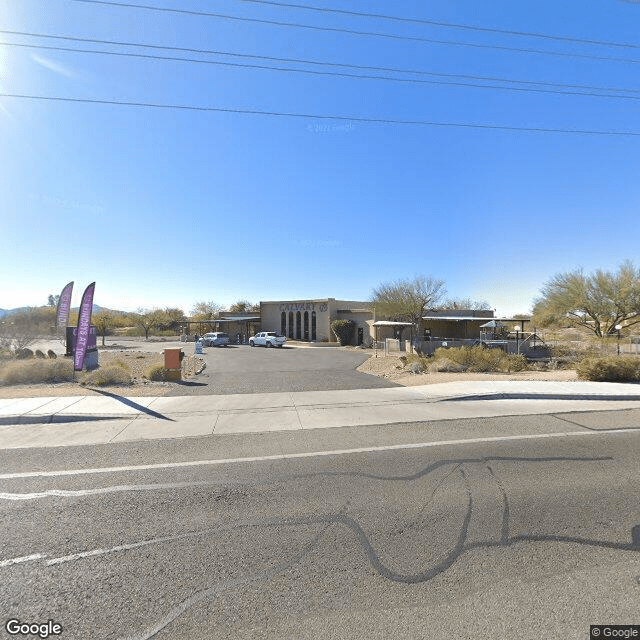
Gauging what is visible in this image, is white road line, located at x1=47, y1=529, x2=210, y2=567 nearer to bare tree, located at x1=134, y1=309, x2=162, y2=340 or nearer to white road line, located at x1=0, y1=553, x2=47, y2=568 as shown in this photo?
white road line, located at x1=0, y1=553, x2=47, y2=568

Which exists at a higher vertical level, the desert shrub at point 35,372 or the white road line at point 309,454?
the desert shrub at point 35,372

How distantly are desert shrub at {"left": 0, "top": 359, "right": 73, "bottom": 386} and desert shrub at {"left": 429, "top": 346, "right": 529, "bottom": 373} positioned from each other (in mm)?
14329

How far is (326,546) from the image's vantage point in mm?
3117

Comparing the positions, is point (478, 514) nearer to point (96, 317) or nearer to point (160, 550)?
point (160, 550)

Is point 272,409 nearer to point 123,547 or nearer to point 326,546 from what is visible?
point 123,547

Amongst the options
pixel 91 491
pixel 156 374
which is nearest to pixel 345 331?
pixel 156 374

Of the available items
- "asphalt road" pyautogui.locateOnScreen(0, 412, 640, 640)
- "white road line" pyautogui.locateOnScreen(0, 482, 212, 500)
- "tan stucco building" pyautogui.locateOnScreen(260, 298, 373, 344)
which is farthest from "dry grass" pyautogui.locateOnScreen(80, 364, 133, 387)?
"tan stucco building" pyautogui.locateOnScreen(260, 298, 373, 344)

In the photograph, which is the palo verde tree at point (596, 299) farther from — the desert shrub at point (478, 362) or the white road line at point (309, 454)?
the white road line at point (309, 454)

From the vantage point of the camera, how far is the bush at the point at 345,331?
3838cm

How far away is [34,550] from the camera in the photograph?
121 inches

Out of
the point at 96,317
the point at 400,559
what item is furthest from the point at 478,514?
the point at 96,317

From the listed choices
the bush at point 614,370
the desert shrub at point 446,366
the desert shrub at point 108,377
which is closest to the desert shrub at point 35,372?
A: the desert shrub at point 108,377

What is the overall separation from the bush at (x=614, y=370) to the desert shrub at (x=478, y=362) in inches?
152

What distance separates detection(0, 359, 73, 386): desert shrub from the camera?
12.7m
